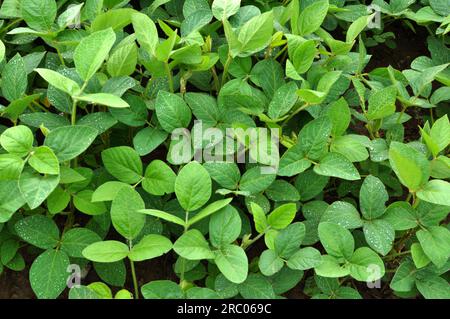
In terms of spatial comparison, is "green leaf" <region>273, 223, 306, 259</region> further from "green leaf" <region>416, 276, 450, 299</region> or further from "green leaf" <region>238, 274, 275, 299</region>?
"green leaf" <region>416, 276, 450, 299</region>

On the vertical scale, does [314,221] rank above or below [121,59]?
below

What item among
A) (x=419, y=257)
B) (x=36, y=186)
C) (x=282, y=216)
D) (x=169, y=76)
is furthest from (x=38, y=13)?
(x=419, y=257)

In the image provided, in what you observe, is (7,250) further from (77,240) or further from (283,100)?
(283,100)

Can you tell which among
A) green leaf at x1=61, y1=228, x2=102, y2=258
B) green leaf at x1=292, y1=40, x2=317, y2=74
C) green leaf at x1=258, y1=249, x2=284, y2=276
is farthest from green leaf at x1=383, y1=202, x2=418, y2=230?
green leaf at x1=61, y1=228, x2=102, y2=258

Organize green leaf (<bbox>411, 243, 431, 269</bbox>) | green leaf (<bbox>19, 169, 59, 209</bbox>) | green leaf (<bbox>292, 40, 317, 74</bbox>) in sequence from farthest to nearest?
green leaf (<bbox>292, 40, 317, 74</bbox>), green leaf (<bbox>411, 243, 431, 269</bbox>), green leaf (<bbox>19, 169, 59, 209</bbox>)

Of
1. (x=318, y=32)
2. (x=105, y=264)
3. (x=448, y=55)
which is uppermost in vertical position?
(x=318, y=32)
